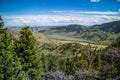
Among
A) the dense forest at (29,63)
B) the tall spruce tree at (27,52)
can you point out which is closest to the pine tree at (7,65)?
the dense forest at (29,63)

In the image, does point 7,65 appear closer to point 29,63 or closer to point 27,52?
point 27,52

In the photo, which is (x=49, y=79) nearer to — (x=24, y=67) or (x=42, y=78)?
(x=42, y=78)

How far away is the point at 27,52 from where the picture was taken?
117ft

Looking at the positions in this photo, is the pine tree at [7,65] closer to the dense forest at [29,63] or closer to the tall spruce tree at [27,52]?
the dense forest at [29,63]

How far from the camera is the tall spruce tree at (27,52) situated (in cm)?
3588

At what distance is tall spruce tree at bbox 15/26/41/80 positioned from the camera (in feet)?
118

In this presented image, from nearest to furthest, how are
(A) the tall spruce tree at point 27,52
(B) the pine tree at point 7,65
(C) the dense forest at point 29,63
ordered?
(C) the dense forest at point 29,63
(B) the pine tree at point 7,65
(A) the tall spruce tree at point 27,52

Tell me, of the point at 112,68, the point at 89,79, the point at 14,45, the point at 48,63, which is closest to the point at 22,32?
the point at 14,45

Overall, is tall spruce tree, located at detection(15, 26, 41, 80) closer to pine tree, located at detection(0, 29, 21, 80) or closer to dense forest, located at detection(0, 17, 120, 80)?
dense forest, located at detection(0, 17, 120, 80)

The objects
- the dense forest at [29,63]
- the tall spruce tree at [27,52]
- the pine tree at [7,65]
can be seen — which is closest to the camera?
the dense forest at [29,63]

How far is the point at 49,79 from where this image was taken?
113ft

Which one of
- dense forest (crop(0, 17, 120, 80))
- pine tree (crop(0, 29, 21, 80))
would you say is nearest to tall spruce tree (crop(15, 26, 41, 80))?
dense forest (crop(0, 17, 120, 80))

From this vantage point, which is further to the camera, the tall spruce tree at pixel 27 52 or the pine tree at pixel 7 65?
the tall spruce tree at pixel 27 52

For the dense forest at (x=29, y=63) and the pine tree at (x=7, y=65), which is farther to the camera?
the pine tree at (x=7, y=65)
